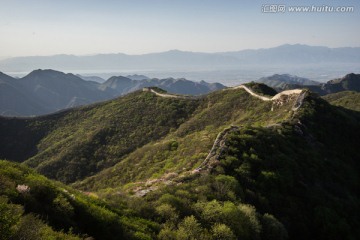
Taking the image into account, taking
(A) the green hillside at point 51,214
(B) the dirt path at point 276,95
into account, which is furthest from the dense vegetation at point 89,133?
(A) the green hillside at point 51,214

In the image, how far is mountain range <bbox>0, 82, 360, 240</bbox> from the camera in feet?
39.4

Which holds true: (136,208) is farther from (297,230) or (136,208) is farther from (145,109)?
(145,109)

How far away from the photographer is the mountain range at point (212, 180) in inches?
473

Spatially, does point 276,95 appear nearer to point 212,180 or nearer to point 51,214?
point 212,180

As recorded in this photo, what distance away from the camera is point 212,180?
20094mm

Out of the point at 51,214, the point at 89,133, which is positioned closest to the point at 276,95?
the point at 89,133

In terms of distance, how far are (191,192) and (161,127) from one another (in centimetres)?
4009

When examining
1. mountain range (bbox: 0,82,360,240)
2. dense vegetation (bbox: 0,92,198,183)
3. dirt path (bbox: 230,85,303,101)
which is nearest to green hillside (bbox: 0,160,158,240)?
mountain range (bbox: 0,82,360,240)

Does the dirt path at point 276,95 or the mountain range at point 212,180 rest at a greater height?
the dirt path at point 276,95

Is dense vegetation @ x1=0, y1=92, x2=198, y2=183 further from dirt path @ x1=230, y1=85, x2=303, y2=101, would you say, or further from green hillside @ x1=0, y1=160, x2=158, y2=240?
green hillside @ x1=0, y1=160, x2=158, y2=240

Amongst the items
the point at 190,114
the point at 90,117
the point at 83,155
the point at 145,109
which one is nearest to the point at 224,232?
the point at 83,155

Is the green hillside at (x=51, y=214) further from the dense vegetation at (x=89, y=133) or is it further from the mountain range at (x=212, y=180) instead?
the dense vegetation at (x=89, y=133)

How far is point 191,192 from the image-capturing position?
18719 mm

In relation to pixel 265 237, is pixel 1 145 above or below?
below
